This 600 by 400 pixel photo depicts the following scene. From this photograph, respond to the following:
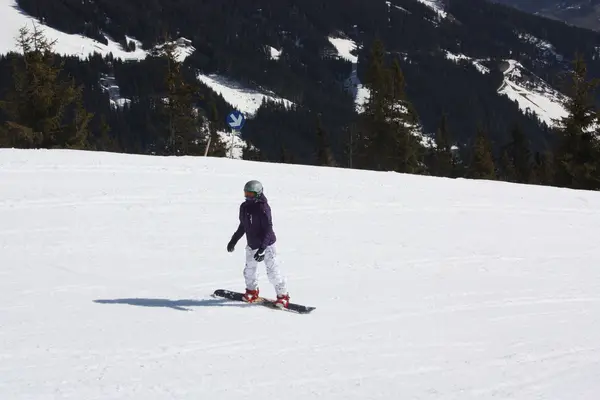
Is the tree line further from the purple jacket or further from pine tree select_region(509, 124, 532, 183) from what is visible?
the purple jacket

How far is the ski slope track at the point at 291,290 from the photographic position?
580 centimetres

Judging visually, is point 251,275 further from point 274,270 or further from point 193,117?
point 193,117

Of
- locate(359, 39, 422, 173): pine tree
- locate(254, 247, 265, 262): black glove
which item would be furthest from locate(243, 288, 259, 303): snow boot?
locate(359, 39, 422, 173): pine tree

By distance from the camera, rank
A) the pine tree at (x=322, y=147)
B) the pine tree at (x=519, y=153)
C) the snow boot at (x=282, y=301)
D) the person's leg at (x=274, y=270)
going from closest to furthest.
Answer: the person's leg at (x=274, y=270), the snow boot at (x=282, y=301), the pine tree at (x=322, y=147), the pine tree at (x=519, y=153)

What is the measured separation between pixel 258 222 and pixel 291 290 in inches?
77.2

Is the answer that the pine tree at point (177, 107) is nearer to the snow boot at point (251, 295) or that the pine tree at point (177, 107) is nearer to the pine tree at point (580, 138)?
the pine tree at point (580, 138)

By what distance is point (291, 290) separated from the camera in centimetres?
937

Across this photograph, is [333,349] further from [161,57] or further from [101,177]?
[161,57]

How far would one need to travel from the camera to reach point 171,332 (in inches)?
270

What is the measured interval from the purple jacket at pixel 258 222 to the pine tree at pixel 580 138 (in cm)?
3423

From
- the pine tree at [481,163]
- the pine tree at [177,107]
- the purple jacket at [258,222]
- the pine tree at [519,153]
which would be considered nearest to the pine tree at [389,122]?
the pine tree at [481,163]

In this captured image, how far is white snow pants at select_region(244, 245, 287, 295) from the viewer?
802cm

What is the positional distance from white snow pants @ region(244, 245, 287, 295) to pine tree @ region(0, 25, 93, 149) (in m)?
29.1

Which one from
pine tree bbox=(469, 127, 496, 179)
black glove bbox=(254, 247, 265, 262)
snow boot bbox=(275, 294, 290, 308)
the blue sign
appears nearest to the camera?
black glove bbox=(254, 247, 265, 262)
